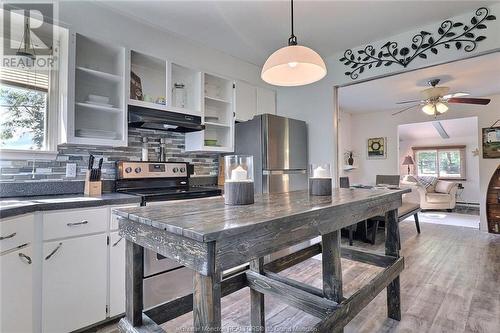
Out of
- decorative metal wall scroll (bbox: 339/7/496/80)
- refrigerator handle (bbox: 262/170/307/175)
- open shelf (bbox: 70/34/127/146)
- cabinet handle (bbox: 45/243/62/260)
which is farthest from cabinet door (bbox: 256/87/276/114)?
cabinet handle (bbox: 45/243/62/260)

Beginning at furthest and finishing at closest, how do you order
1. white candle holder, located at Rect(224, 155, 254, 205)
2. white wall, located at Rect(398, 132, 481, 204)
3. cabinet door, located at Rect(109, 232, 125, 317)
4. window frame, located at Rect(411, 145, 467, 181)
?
window frame, located at Rect(411, 145, 467, 181), white wall, located at Rect(398, 132, 481, 204), cabinet door, located at Rect(109, 232, 125, 317), white candle holder, located at Rect(224, 155, 254, 205)

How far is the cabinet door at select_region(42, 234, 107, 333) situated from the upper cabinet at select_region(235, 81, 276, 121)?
6.81 ft

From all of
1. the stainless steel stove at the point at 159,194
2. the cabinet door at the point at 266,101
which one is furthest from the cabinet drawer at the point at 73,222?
the cabinet door at the point at 266,101

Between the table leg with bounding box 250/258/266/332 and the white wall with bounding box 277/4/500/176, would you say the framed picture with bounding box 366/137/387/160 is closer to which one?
the white wall with bounding box 277/4/500/176

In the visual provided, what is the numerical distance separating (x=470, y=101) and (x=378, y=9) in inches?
120

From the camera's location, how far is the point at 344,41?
9.50 ft

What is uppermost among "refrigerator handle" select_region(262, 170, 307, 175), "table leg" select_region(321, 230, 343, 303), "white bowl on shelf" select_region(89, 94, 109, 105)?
"white bowl on shelf" select_region(89, 94, 109, 105)

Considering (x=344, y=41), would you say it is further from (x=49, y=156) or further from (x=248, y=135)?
(x=49, y=156)

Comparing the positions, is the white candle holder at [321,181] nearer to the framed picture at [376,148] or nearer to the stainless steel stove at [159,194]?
the stainless steel stove at [159,194]

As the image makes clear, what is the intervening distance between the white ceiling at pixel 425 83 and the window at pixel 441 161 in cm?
357

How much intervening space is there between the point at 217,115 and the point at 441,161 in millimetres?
8426

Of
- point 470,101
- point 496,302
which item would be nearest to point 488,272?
point 496,302

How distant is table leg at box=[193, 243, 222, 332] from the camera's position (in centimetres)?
79

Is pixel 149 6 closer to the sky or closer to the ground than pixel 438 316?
closer to the sky
